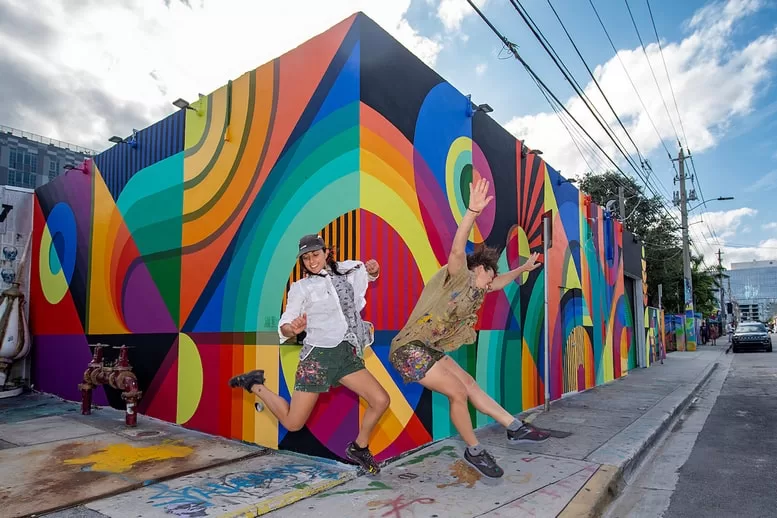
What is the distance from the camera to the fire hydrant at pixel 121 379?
6.04 meters

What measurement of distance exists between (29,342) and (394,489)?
26.7ft

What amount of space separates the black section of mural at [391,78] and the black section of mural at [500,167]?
4.46 feet

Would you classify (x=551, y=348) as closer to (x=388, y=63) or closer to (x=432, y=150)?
(x=432, y=150)

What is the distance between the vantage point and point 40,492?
3.83 metres

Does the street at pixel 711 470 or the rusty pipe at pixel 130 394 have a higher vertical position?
the rusty pipe at pixel 130 394

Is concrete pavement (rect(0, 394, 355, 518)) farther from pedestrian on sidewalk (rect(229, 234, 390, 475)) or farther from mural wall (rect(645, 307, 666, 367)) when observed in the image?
mural wall (rect(645, 307, 666, 367))

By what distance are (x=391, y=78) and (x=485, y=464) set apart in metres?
3.60

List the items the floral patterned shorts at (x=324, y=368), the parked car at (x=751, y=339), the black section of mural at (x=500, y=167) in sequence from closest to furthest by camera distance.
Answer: the floral patterned shorts at (x=324, y=368) → the black section of mural at (x=500, y=167) → the parked car at (x=751, y=339)

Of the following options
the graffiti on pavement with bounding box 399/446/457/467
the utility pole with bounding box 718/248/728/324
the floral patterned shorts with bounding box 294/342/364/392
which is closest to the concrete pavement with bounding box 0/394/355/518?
the graffiti on pavement with bounding box 399/446/457/467

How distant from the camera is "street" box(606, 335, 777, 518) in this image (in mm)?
3986

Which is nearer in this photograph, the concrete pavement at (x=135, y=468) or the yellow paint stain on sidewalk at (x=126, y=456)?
the concrete pavement at (x=135, y=468)

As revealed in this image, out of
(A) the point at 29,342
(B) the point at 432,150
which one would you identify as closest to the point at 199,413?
(B) the point at 432,150

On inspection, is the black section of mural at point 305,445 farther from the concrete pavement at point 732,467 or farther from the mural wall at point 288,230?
the concrete pavement at point 732,467

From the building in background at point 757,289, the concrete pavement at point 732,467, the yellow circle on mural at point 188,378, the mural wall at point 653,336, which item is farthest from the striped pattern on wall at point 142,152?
the building in background at point 757,289
